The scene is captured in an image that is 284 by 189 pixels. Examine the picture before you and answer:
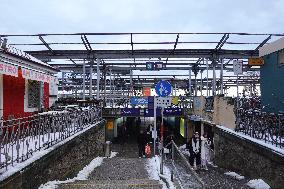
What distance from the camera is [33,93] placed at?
15109 mm

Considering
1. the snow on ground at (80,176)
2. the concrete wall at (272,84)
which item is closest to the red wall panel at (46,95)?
the snow on ground at (80,176)

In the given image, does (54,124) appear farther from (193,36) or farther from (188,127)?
(188,127)

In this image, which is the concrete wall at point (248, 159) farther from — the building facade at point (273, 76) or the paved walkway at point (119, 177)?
the paved walkway at point (119, 177)

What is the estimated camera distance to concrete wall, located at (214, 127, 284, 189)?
9.80 meters

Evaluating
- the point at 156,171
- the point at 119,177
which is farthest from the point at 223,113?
the point at 119,177

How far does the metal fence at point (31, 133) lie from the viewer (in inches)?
275

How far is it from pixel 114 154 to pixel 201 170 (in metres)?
9.98

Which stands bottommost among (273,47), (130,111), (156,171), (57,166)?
(156,171)

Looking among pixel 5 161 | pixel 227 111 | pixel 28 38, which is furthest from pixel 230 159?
pixel 28 38

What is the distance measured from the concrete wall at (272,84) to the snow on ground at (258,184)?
16.2 ft

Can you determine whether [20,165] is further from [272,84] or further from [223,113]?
[272,84]

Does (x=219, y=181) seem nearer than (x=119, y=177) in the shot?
No

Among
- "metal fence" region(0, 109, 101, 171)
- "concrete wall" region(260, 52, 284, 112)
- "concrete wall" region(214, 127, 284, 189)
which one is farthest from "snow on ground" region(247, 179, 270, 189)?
"metal fence" region(0, 109, 101, 171)

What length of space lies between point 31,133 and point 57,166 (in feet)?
4.65
